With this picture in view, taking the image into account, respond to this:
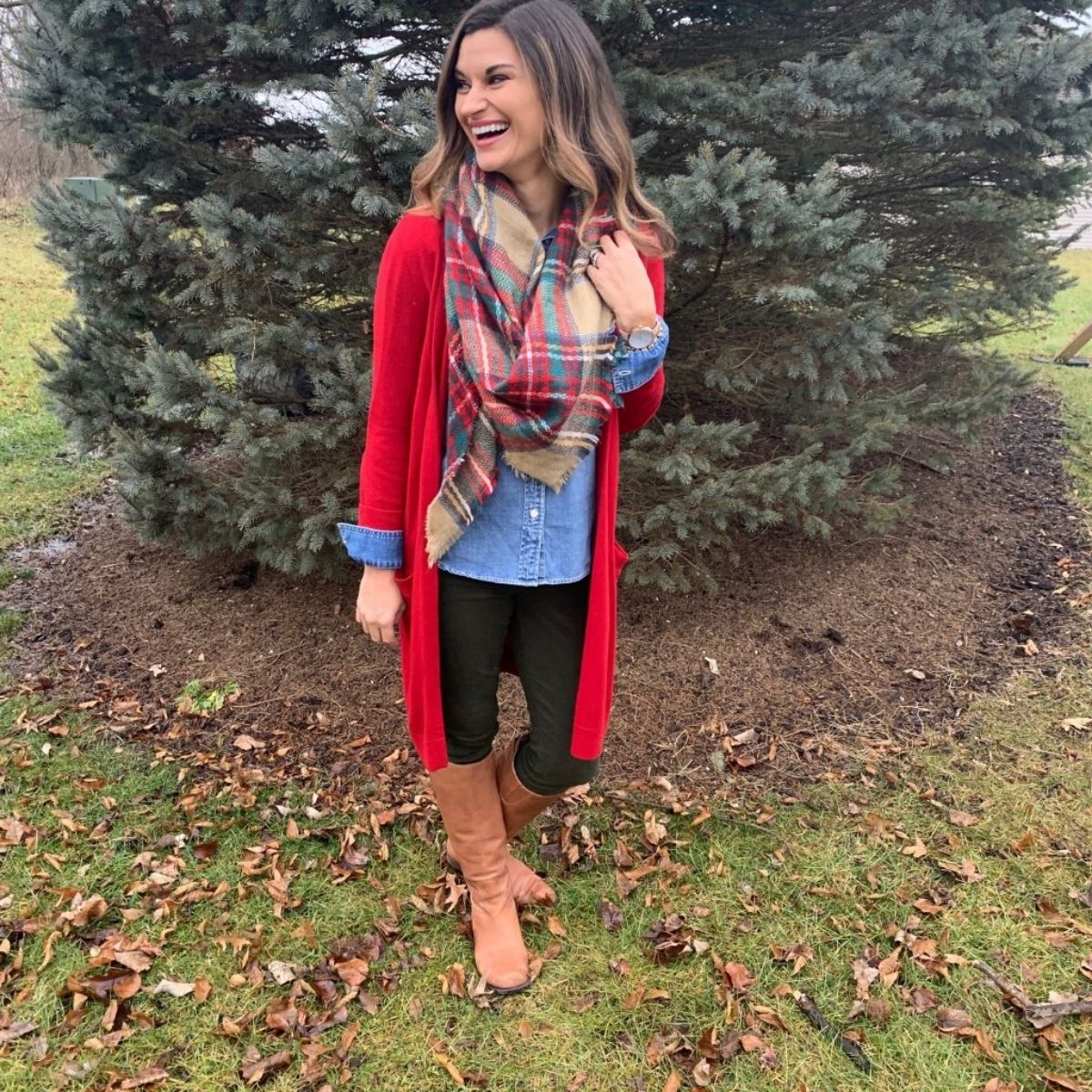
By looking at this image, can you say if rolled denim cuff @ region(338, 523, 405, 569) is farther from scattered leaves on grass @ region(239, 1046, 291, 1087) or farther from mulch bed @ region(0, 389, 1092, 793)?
mulch bed @ region(0, 389, 1092, 793)

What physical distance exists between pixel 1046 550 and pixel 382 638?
4.22 m

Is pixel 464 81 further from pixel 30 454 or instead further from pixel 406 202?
pixel 30 454

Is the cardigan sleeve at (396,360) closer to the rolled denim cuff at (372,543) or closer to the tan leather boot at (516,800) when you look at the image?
the rolled denim cuff at (372,543)

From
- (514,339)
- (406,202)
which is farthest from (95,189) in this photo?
(514,339)

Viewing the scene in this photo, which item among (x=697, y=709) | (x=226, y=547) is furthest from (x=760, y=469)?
(x=226, y=547)

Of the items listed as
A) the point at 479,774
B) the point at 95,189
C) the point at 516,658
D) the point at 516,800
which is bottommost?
the point at 516,800

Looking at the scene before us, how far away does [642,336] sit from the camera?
1.69 metres

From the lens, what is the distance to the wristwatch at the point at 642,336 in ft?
5.51

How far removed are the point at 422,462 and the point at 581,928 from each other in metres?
1.59

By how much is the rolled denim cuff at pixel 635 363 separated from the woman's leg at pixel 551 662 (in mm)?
501

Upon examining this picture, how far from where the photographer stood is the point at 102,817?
9.29 feet

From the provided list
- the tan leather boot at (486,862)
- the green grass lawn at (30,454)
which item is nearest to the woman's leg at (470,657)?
the tan leather boot at (486,862)

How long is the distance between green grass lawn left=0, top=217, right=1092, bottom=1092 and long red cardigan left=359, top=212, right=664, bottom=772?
771 mm

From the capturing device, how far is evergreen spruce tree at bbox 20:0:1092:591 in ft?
9.40
